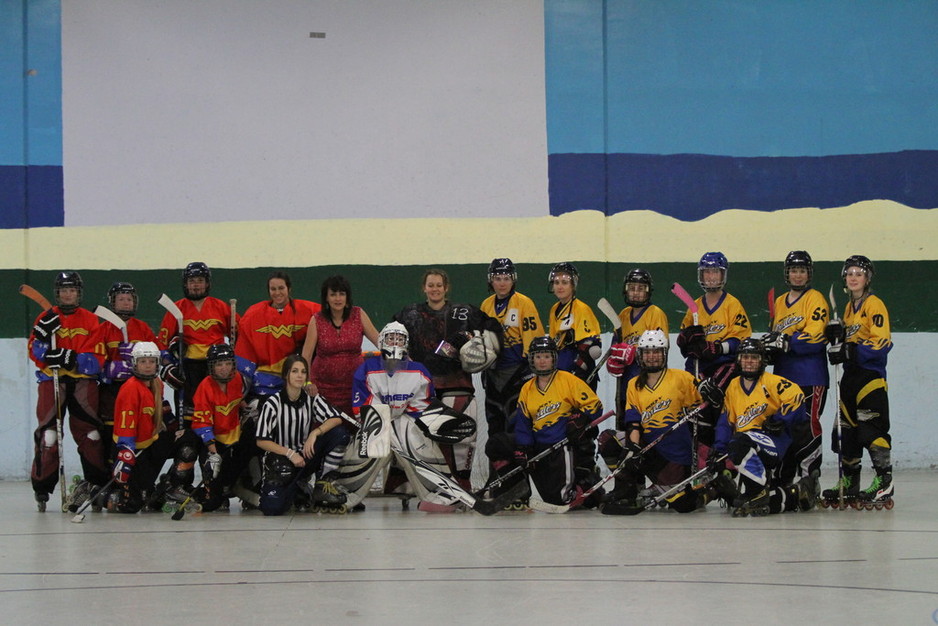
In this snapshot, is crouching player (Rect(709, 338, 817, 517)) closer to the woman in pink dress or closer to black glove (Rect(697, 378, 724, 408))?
black glove (Rect(697, 378, 724, 408))

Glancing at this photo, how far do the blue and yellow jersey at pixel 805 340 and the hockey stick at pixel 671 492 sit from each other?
742 mm

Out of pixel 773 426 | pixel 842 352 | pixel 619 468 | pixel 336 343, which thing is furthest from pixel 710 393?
pixel 336 343

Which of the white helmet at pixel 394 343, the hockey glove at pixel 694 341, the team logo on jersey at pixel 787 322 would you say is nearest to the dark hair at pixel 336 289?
the white helmet at pixel 394 343

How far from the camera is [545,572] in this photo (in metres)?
4.39

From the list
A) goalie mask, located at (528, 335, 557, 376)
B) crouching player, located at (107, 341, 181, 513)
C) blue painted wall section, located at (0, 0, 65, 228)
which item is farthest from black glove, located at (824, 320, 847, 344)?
blue painted wall section, located at (0, 0, 65, 228)

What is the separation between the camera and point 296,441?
619 cm

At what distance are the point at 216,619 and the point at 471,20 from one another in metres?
5.36

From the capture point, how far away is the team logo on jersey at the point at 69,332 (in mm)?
6312

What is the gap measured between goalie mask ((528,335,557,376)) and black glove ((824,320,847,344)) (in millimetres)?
1430

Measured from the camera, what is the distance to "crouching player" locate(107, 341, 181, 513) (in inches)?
239

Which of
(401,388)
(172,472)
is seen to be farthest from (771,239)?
(172,472)

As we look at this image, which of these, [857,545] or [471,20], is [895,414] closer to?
[857,545]

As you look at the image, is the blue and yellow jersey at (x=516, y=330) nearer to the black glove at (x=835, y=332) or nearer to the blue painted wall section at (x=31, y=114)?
→ the black glove at (x=835, y=332)

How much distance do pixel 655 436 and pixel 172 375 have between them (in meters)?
2.69
